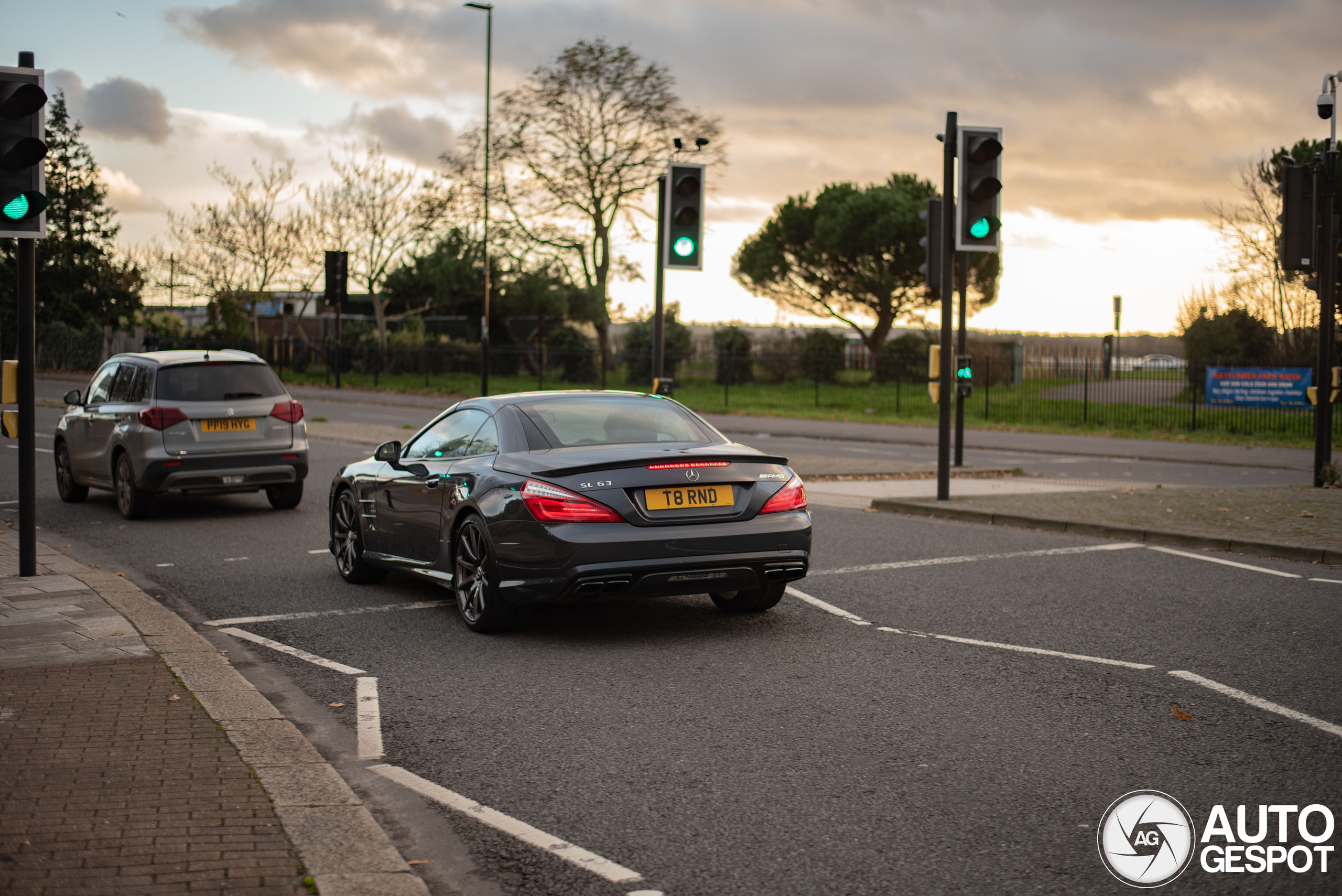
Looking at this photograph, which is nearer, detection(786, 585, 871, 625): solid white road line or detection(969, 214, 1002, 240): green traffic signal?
detection(786, 585, 871, 625): solid white road line

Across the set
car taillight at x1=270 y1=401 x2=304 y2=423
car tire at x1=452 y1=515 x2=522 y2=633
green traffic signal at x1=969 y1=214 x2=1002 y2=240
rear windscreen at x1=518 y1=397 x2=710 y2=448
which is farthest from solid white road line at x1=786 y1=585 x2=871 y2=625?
car taillight at x1=270 y1=401 x2=304 y2=423

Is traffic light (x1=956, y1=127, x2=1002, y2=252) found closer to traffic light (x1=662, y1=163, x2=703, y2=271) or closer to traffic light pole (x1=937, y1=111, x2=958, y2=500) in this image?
traffic light pole (x1=937, y1=111, x2=958, y2=500)

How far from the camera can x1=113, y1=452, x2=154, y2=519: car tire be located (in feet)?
41.9

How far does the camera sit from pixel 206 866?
377cm

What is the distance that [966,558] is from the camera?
1027cm

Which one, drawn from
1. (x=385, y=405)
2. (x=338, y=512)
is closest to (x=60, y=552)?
(x=338, y=512)

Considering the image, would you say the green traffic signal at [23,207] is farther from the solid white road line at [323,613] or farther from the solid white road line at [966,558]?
the solid white road line at [966,558]

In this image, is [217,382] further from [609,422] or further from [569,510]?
[569,510]

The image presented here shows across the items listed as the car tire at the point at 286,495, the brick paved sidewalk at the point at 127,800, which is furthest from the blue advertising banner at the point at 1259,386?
the brick paved sidewalk at the point at 127,800

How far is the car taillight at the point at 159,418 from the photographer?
12664 mm

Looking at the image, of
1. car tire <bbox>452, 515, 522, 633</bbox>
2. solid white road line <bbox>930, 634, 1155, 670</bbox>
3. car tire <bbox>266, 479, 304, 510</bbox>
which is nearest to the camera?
solid white road line <bbox>930, 634, 1155, 670</bbox>

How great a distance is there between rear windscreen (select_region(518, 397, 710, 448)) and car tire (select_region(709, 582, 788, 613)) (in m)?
1.03

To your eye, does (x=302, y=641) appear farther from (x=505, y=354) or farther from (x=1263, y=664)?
(x=505, y=354)

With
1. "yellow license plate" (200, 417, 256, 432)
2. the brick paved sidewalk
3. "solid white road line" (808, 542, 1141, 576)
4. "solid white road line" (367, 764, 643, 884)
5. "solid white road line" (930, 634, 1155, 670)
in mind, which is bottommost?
"solid white road line" (367, 764, 643, 884)
